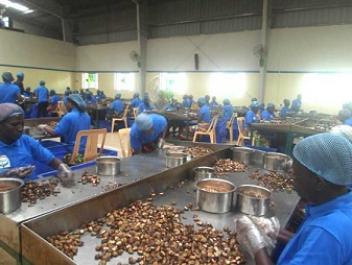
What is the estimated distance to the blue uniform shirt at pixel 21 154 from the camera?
6.54 ft

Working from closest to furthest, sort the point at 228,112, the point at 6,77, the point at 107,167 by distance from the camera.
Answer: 1. the point at 107,167
2. the point at 6,77
3. the point at 228,112

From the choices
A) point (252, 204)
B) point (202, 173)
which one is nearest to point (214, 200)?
point (252, 204)

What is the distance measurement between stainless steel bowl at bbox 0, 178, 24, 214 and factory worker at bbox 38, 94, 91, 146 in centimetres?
177

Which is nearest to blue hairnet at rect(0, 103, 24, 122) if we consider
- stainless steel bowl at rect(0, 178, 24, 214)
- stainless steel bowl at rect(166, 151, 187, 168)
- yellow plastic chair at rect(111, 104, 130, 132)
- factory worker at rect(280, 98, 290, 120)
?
stainless steel bowl at rect(0, 178, 24, 214)

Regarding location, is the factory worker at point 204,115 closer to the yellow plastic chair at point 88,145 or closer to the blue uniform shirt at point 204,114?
the blue uniform shirt at point 204,114

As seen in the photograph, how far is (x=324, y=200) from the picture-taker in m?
0.95

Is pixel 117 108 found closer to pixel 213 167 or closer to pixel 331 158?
pixel 213 167

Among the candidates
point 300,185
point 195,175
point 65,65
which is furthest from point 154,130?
point 65,65

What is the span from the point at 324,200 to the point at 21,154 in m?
1.93

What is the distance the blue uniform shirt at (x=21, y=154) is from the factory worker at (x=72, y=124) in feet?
3.95

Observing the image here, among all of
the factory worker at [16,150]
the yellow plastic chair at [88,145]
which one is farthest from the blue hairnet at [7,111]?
the yellow plastic chair at [88,145]

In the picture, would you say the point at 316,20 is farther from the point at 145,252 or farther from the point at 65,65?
the point at 65,65

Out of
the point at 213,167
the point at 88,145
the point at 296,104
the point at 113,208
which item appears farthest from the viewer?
the point at 296,104

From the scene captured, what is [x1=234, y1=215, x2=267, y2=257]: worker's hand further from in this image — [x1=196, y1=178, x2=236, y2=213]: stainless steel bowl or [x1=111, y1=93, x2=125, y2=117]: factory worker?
[x1=111, y1=93, x2=125, y2=117]: factory worker
